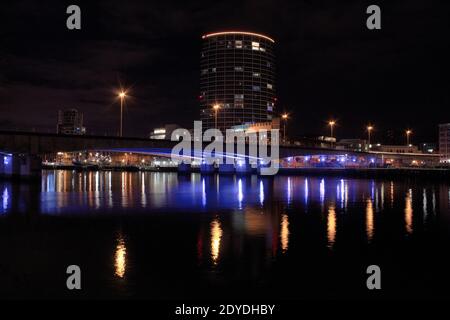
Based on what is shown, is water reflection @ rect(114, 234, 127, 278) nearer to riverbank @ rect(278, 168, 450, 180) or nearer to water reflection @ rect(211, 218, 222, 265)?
water reflection @ rect(211, 218, 222, 265)

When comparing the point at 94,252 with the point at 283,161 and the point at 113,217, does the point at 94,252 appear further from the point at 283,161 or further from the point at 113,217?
the point at 283,161

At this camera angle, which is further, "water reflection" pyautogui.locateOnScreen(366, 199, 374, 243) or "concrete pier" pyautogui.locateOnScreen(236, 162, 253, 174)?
"concrete pier" pyautogui.locateOnScreen(236, 162, 253, 174)

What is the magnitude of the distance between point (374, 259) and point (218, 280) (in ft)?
26.0

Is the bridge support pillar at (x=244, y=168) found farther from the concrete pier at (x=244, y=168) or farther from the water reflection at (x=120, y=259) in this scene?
the water reflection at (x=120, y=259)

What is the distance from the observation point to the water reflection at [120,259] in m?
18.7

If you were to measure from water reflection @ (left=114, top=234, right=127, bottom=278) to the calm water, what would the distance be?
1.7 inches

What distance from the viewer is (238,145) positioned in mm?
107750

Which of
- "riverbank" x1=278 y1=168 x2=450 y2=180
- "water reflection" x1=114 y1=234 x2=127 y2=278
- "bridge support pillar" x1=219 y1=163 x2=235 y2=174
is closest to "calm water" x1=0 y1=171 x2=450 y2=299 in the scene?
"water reflection" x1=114 y1=234 x2=127 y2=278

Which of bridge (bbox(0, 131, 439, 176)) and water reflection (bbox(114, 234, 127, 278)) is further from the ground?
bridge (bbox(0, 131, 439, 176))

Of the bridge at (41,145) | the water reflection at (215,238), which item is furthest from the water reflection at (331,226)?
the bridge at (41,145)

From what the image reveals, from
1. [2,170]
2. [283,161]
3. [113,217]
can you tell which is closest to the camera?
[113,217]

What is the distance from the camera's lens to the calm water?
16.9 meters

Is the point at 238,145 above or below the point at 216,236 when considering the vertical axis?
above
